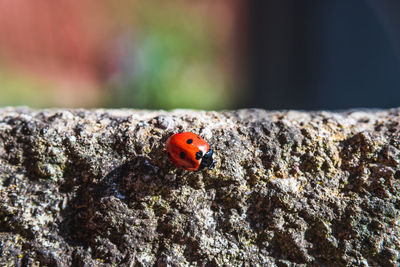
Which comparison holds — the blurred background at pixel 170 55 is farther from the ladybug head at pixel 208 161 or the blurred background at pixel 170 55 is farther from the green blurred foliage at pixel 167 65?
the ladybug head at pixel 208 161

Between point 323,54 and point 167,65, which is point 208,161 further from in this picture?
point 323,54

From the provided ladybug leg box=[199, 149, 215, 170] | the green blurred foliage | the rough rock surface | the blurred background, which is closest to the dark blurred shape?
the blurred background

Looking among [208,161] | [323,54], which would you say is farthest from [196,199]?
[323,54]

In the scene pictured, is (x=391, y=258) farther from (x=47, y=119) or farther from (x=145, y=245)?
(x=47, y=119)

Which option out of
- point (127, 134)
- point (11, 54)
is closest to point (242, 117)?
point (127, 134)

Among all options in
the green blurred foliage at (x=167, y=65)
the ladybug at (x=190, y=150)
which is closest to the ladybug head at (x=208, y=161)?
the ladybug at (x=190, y=150)

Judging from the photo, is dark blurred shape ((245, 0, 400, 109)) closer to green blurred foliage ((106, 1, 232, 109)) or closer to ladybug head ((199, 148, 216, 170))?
green blurred foliage ((106, 1, 232, 109))
